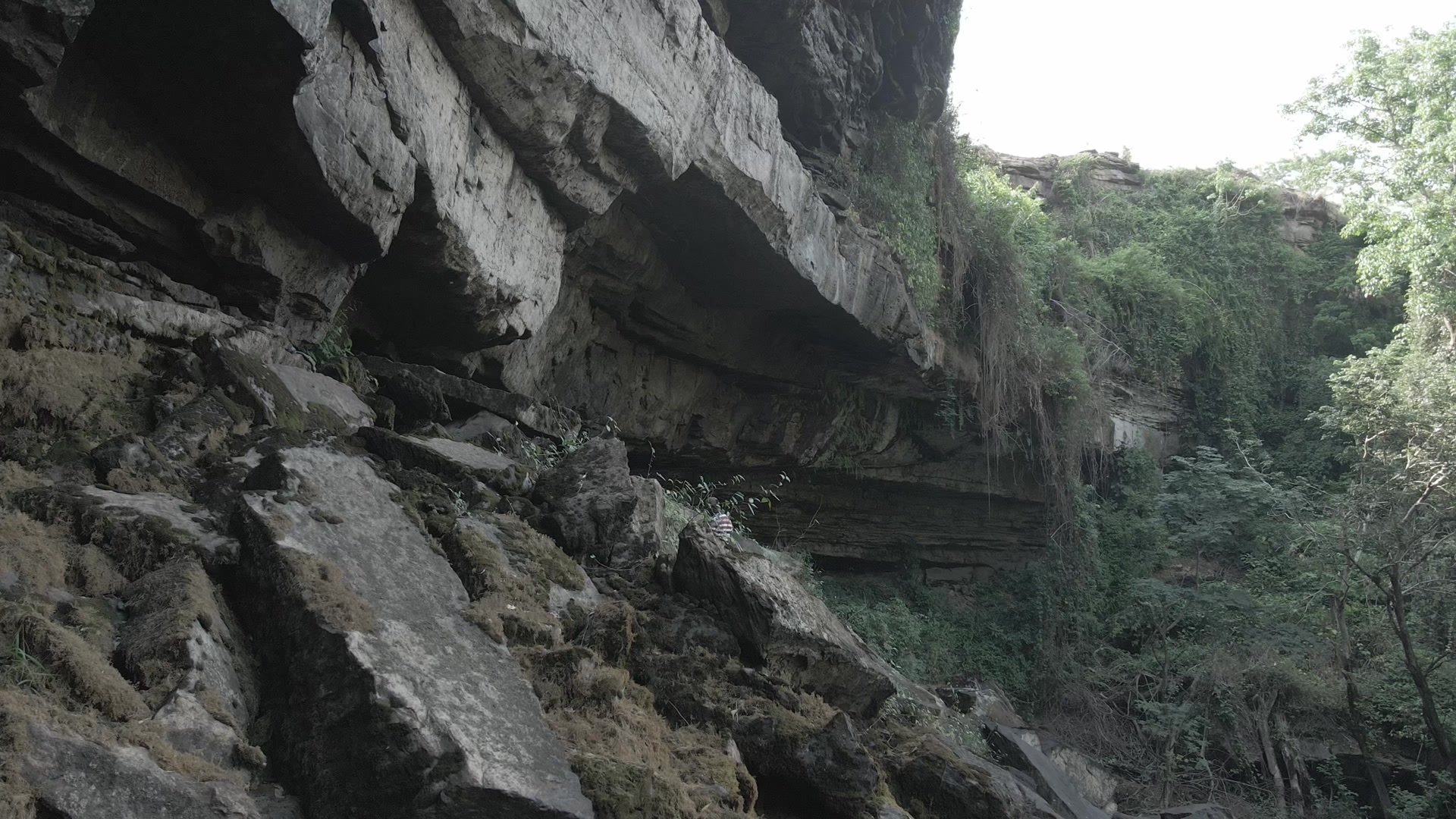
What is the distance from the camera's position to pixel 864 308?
966cm

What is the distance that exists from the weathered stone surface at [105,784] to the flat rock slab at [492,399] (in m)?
4.18

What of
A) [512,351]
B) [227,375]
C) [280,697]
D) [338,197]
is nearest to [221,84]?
[338,197]

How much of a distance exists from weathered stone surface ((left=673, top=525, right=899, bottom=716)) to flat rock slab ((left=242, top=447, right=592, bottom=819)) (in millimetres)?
1253

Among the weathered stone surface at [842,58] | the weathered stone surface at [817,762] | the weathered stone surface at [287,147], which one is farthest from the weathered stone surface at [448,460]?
the weathered stone surface at [842,58]

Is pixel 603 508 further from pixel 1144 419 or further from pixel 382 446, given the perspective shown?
pixel 1144 419

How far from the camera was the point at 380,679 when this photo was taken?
8.01 feet

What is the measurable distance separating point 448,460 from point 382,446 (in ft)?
1.00

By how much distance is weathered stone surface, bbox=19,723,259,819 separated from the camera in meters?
→ 1.80

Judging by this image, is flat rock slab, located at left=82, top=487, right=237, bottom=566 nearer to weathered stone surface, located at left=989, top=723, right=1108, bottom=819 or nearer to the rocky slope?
the rocky slope

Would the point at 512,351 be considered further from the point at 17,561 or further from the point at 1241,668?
the point at 1241,668

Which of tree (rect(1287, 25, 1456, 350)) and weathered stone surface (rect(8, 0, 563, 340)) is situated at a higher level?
tree (rect(1287, 25, 1456, 350))

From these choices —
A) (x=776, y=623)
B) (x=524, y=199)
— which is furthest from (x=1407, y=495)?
(x=524, y=199)

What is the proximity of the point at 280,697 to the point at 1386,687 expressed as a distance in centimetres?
1180

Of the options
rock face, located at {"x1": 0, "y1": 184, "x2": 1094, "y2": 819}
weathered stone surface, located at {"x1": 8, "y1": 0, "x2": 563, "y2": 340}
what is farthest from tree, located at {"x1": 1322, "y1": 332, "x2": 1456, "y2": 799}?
weathered stone surface, located at {"x1": 8, "y1": 0, "x2": 563, "y2": 340}
